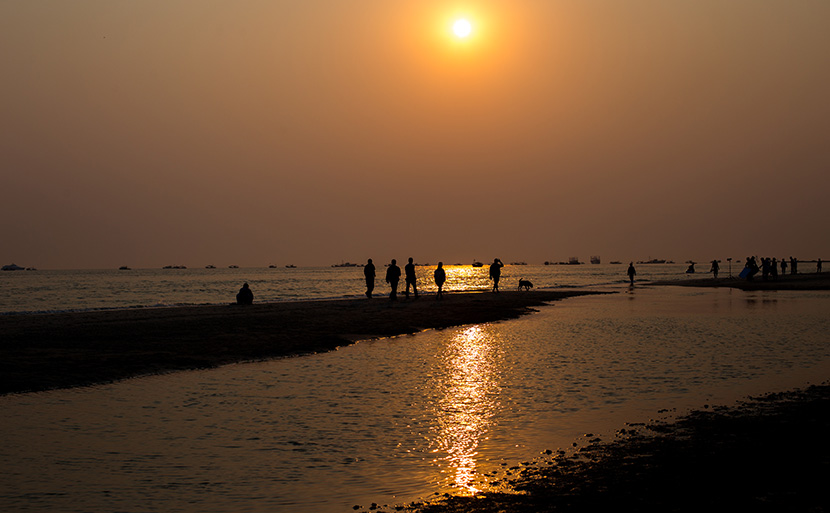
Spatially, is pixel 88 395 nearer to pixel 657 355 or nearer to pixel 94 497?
pixel 94 497

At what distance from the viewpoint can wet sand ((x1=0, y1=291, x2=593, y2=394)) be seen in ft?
51.8

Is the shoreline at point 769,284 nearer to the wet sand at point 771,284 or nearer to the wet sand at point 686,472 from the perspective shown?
the wet sand at point 771,284

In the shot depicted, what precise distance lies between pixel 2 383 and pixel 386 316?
748 inches

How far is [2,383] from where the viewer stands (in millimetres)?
13844

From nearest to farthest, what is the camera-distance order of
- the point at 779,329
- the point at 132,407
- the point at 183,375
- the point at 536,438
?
the point at 536,438 → the point at 132,407 → the point at 183,375 → the point at 779,329

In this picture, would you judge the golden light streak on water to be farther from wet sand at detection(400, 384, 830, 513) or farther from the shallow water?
wet sand at detection(400, 384, 830, 513)

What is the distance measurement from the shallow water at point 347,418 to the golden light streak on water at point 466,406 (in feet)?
0.12

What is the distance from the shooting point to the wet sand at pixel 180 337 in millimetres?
15797

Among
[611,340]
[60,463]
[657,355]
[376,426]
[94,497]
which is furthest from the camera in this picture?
[611,340]

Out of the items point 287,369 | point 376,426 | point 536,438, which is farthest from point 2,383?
point 536,438

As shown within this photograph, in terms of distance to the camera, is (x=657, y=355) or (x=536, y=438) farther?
(x=657, y=355)

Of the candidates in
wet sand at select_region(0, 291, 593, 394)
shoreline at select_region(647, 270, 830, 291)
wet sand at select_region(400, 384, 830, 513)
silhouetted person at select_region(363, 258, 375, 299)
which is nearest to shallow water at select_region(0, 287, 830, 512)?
wet sand at select_region(400, 384, 830, 513)

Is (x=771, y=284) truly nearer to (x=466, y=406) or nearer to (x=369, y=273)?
(x=369, y=273)

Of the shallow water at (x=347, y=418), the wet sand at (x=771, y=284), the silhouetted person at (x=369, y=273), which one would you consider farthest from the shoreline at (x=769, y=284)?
the shallow water at (x=347, y=418)
